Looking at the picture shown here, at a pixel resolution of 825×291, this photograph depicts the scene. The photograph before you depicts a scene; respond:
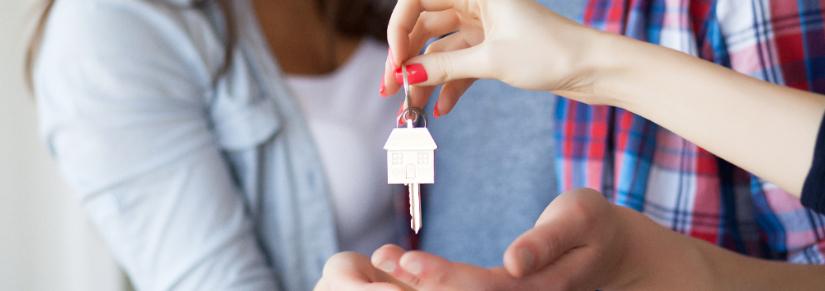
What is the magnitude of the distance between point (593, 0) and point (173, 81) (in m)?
0.42

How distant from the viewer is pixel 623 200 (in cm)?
69

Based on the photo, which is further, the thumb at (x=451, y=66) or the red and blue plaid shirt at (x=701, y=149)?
the red and blue plaid shirt at (x=701, y=149)

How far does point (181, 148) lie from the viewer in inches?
32.0

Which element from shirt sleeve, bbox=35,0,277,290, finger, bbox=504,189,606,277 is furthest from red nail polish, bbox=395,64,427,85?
shirt sleeve, bbox=35,0,277,290

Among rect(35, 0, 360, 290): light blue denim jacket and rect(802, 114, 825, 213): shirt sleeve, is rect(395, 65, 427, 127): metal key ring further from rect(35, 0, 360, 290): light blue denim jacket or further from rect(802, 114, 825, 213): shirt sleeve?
rect(35, 0, 360, 290): light blue denim jacket

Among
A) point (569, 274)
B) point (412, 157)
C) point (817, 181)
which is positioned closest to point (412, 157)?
point (412, 157)

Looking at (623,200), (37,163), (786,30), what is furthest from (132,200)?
(786,30)

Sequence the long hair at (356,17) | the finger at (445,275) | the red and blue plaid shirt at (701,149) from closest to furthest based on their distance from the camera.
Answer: the finger at (445,275) < the red and blue plaid shirt at (701,149) < the long hair at (356,17)

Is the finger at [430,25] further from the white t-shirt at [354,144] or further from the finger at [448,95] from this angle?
the white t-shirt at [354,144]

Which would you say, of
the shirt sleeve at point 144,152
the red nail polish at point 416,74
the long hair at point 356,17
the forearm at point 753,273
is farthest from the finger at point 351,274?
the long hair at point 356,17

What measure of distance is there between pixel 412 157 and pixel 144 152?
439mm

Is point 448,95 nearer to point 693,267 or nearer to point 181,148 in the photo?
point 693,267

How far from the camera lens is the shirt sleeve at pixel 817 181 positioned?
41 centimetres

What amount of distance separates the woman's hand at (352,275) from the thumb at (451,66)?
0.35ft
